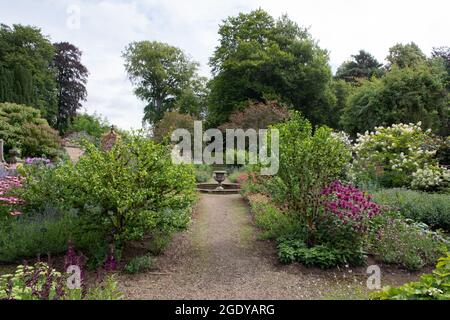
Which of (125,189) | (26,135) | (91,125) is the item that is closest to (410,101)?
(125,189)

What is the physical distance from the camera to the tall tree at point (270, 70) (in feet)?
83.7

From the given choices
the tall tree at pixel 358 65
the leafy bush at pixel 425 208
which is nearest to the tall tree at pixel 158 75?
the tall tree at pixel 358 65

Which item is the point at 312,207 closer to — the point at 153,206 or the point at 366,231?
the point at 366,231

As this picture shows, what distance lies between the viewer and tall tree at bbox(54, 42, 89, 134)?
37.1m

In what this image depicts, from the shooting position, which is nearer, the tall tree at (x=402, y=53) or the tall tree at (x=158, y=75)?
the tall tree at (x=402, y=53)

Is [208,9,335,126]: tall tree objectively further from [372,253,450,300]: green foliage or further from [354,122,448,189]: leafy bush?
[372,253,450,300]: green foliage

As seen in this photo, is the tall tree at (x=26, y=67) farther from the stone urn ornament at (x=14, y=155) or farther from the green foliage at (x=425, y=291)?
the green foliage at (x=425, y=291)

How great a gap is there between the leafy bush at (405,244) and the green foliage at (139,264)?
3672 millimetres

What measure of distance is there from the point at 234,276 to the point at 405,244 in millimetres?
2976

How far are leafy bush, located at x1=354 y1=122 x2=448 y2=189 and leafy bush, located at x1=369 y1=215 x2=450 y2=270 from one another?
Answer: 4212mm

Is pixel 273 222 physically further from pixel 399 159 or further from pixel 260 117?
pixel 260 117

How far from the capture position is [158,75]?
120 feet

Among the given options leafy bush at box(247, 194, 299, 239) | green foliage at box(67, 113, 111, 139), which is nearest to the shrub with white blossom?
leafy bush at box(247, 194, 299, 239)
